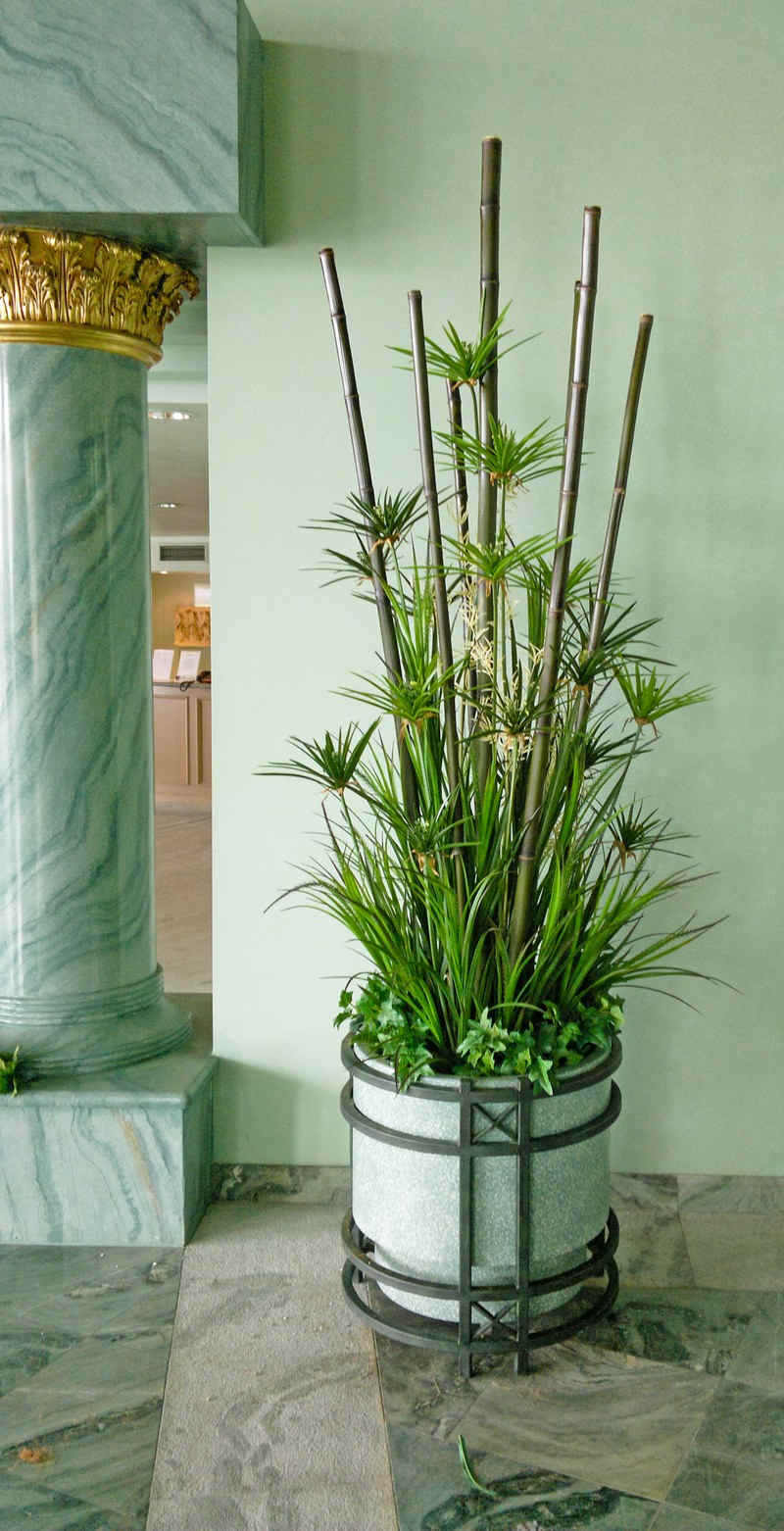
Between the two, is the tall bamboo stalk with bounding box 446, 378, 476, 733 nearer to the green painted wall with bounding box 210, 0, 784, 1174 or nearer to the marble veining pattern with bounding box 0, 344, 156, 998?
the green painted wall with bounding box 210, 0, 784, 1174

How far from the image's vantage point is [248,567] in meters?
3.05

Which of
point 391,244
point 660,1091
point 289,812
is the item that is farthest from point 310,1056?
point 391,244

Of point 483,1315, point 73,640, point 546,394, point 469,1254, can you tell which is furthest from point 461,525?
point 483,1315

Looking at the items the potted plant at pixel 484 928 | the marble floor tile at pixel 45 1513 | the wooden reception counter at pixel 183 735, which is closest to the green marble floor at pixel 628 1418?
the potted plant at pixel 484 928

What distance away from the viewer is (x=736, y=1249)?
291cm

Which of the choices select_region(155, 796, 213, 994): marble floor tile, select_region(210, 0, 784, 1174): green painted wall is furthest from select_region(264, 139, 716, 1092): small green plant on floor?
select_region(155, 796, 213, 994): marble floor tile

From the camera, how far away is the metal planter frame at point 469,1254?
229 cm

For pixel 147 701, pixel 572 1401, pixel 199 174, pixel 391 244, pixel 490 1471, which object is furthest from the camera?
pixel 147 701

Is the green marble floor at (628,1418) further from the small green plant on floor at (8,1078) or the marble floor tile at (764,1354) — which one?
the small green plant on floor at (8,1078)

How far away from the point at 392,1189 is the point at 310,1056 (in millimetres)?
769

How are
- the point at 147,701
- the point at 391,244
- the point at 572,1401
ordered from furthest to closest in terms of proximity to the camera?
1. the point at 147,701
2. the point at 391,244
3. the point at 572,1401

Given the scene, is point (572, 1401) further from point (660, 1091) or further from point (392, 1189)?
point (660, 1091)

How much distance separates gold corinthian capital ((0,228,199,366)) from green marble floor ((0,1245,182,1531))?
6.61 feet

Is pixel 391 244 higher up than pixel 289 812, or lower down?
higher up
